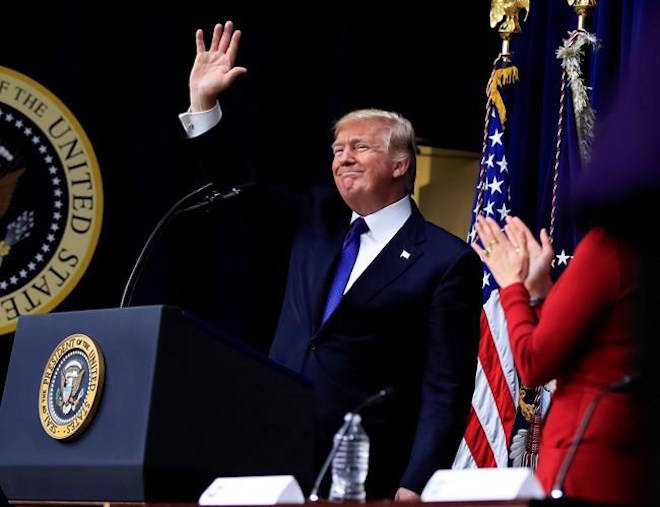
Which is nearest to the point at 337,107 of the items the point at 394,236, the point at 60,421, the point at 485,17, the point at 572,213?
the point at 485,17

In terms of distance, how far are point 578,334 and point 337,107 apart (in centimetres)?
370

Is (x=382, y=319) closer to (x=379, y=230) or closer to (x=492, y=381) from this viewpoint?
(x=379, y=230)

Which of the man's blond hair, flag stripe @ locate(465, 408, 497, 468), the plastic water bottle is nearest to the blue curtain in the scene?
flag stripe @ locate(465, 408, 497, 468)

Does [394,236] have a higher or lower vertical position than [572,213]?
lower

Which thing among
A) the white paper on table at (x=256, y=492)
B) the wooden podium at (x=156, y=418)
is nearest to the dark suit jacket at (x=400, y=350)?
the wooden podium at (x=156, y=418)

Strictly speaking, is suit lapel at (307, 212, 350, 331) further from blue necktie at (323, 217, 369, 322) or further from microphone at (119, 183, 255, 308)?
microphone at (119, 183, 255, 308)

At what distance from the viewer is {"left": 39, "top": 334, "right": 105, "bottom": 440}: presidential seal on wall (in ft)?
9.29

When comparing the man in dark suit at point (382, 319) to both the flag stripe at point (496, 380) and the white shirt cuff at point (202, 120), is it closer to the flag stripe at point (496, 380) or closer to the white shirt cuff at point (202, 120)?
the white shirt cuff at point (202, 120)

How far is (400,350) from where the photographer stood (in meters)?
3.64

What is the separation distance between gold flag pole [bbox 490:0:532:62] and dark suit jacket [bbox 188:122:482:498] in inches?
67.0

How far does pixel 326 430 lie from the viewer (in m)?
3.53

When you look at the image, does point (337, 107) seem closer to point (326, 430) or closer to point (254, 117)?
point (254, 117)

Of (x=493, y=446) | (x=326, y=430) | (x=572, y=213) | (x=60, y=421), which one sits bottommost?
(x=493, y=446)

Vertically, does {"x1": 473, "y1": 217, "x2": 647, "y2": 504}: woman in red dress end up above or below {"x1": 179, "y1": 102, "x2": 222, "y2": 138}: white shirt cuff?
below
